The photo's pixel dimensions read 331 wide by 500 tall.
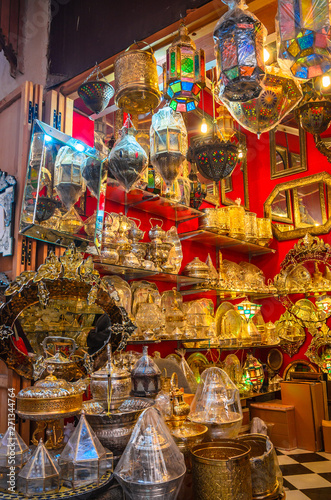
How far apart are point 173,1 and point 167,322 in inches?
Result: 92.1

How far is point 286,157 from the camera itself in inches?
209

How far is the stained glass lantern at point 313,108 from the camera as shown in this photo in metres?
1.77

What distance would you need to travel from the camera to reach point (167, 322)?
339cm

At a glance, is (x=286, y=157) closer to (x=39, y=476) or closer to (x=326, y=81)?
(x=326, y=81)

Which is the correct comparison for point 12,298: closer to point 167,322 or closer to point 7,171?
point 7,171

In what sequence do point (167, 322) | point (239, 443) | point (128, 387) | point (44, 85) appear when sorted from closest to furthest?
point (239, 443), point (128, 387), point (44, 85), point (167, 322)

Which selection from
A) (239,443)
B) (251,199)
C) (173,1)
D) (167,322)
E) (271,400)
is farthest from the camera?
(251,199)

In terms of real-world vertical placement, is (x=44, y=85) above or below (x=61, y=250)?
above

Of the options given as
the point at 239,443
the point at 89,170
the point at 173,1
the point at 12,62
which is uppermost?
the point at 12,62

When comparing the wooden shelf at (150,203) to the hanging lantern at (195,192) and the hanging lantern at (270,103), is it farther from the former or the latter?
the hanging lantern at (270,103)

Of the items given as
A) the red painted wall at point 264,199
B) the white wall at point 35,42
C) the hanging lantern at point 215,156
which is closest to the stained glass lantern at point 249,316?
the red painted wall at point 264,199

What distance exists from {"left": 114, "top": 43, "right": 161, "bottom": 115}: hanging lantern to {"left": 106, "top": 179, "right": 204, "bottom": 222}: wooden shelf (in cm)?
117

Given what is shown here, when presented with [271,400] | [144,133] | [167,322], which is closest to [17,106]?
[144,133]

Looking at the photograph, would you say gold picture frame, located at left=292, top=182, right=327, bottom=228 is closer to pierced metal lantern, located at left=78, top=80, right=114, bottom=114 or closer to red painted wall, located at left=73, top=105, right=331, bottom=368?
red painted wall, located at left=73, top=105, right=331, bottom=368
